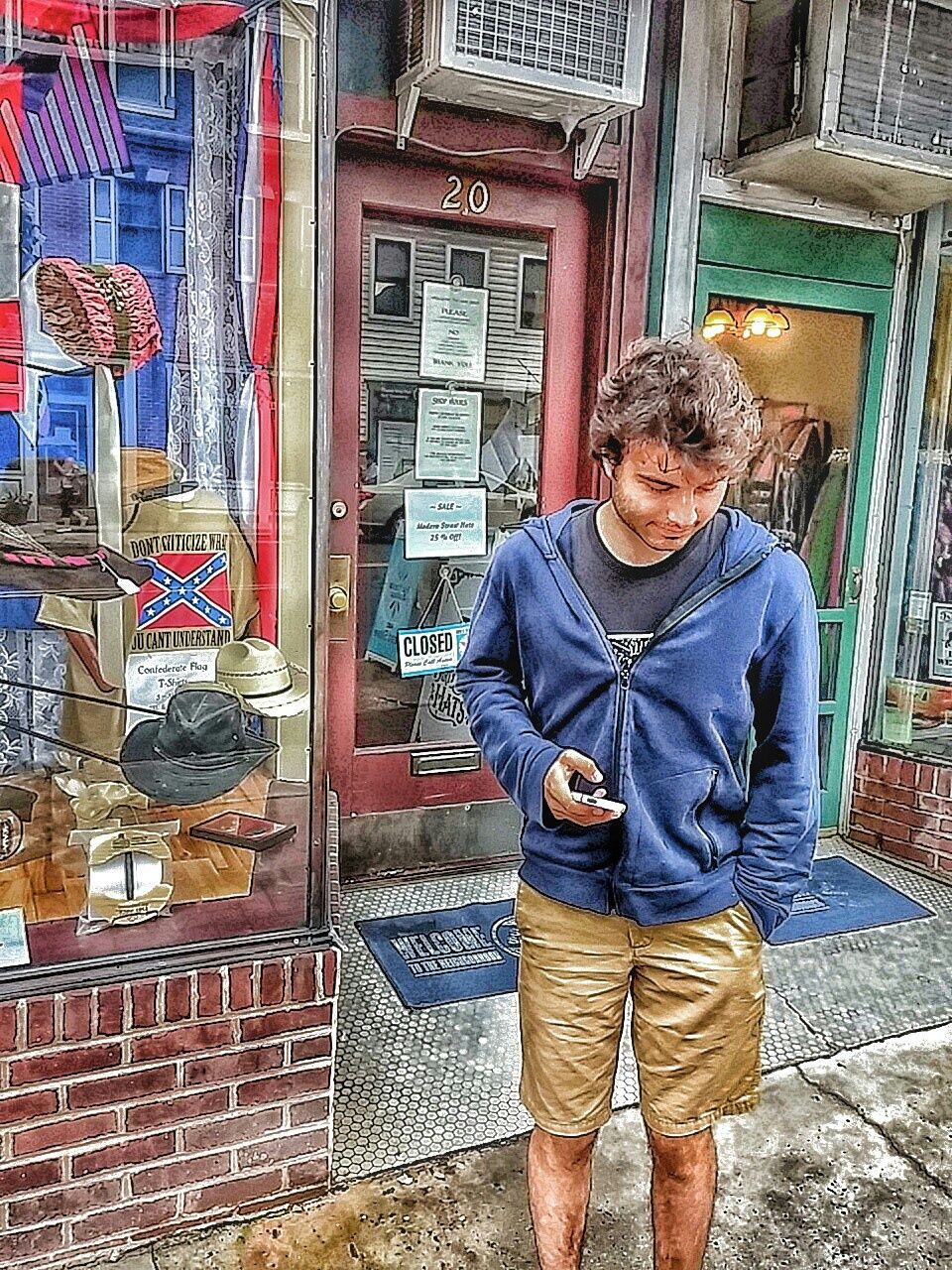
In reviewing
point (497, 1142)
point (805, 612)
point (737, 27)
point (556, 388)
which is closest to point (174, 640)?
point (805, 612)

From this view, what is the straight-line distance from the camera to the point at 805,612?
171cm

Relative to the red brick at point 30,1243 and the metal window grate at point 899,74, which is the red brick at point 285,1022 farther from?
the metal window grate at point 899,74

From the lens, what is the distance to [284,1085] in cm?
211

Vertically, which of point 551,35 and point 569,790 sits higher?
point 551,35

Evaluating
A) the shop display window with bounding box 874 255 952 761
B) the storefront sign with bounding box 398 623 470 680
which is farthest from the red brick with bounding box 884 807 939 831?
the storefront sign with bounding box 398 623 470 680

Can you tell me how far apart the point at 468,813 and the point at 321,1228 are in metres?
1.70

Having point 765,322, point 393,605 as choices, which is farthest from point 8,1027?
point 765,322

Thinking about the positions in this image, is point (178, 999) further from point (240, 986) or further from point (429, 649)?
point (429, 649)

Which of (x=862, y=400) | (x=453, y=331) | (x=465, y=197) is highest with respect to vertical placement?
(x=465, y=197)

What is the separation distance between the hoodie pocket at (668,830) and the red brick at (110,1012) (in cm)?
99

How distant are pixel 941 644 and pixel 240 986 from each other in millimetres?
3016

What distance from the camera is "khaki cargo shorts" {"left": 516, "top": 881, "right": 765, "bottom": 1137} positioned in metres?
1.72

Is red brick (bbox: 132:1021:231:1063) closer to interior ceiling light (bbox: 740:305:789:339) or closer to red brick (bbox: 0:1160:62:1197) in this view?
red brick (bbox: 0:1160:62:1197)

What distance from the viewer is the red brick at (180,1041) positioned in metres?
1.98
